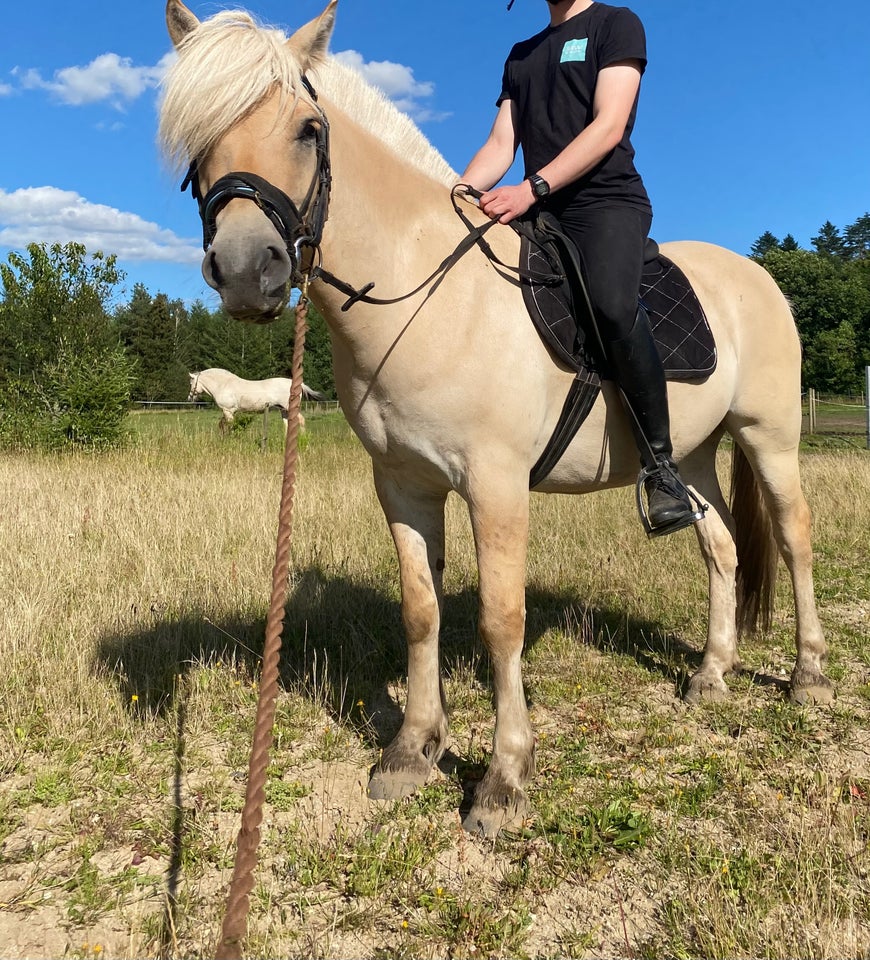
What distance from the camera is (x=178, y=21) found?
2400mm

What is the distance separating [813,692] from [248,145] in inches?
148

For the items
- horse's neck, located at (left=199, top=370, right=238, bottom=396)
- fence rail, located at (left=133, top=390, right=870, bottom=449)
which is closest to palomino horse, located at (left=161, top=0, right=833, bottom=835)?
fence rail, located at (left=133, top=390, right=870, bottom=449)

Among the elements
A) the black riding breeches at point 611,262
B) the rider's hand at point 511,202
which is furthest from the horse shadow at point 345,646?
the rider's hand at point 511,202

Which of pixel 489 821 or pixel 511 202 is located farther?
pixel 511 202

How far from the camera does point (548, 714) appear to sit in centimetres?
372

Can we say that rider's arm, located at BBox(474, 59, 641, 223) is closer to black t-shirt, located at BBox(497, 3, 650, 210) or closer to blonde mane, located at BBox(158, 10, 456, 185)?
black t-shirt, located at BBox(497, 3, 650, 210)

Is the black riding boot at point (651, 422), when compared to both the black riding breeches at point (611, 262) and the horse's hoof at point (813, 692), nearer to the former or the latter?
the black riding breeches at point (611, 262)

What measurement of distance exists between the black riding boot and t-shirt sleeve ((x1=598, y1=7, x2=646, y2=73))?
1023 millimetres

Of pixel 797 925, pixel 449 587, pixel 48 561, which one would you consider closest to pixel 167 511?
pixel 48 561

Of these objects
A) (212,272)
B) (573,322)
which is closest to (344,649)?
(573,322)

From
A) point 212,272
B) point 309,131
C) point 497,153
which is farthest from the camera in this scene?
point 497,153

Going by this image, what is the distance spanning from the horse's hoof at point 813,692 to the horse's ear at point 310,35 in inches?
149

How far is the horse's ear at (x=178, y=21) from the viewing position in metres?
2.37

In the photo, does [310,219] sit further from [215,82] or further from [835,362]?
[835,362]
